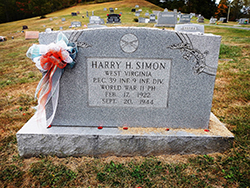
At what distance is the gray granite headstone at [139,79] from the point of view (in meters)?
2.48

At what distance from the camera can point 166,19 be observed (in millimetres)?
16641

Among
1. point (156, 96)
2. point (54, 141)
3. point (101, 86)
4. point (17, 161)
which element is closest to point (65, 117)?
point (54, 141)

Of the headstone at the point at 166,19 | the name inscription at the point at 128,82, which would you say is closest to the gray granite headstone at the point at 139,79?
the name inscription at the point at 128,82

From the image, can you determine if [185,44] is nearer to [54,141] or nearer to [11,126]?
[54,141]

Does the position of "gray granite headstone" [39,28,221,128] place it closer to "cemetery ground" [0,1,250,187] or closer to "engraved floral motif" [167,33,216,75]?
"engraved floral motif" [167,33,216,75]

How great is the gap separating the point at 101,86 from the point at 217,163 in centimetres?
194

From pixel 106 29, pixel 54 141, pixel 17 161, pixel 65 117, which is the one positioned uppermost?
pixel 106 29

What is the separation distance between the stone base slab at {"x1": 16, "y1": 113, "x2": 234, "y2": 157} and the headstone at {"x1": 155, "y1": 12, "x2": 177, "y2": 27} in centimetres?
1546

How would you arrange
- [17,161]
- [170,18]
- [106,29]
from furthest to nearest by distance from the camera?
[170,18], [17,161], [106,29]

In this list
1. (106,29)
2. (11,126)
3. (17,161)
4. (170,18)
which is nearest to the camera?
(106,29)

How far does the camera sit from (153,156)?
272 centimetres

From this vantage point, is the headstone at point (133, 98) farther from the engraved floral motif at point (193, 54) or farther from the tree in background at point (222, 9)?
the tree in background at point (222, 9)

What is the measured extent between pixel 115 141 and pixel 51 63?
4.54 ft

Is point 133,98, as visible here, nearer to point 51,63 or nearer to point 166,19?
point 51,63
